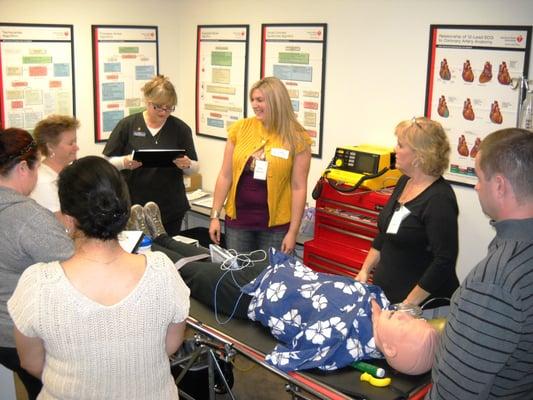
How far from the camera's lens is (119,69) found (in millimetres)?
4488

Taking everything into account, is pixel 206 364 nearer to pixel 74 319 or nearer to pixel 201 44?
pixel 74 319

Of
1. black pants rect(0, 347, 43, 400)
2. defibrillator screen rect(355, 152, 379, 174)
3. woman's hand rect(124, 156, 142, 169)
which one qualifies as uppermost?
defibrillator screen rect(355, 152, 379, 174)

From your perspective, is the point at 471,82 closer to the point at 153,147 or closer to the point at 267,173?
the point at 267,173

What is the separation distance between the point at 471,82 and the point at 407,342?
176 centimetres

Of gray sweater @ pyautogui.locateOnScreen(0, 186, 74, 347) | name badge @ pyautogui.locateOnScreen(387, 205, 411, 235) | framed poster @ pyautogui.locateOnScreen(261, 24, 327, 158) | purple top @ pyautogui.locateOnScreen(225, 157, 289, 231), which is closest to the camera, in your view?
gray sweater @ pyautogui.locateOnScreen(0, 186, 74, 347)

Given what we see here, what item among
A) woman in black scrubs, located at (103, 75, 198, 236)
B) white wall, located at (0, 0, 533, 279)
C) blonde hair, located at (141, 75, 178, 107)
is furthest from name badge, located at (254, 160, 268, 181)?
white wall, located at (0, 0, 533, 279)

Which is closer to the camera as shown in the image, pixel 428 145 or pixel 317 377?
pixel 317 377

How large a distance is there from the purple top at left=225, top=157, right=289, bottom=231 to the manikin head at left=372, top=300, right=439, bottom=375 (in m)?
1.24

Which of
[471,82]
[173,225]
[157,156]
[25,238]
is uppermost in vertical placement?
[471,82]

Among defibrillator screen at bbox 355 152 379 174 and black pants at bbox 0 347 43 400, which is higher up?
defibrillator screen at bbox 355 152 379 174

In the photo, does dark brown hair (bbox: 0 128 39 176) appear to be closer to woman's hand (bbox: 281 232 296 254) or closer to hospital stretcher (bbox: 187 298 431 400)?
hospital stretcher (bbox: 187 298 431 400)

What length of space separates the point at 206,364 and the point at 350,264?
1.07 m

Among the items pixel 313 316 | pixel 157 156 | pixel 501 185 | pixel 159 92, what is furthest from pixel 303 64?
pixel 501 185

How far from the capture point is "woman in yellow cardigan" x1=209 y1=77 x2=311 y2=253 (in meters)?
3.06
